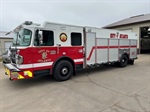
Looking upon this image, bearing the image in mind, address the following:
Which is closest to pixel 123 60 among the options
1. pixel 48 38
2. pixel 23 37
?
pixel 48 38

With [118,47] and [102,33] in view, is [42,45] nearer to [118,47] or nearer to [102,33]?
[102,33]

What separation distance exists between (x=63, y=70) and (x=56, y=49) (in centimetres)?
96

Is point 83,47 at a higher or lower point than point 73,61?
higher

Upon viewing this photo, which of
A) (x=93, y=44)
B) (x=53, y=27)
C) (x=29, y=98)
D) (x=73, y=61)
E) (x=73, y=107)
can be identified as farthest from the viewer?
(x=93, y=44)

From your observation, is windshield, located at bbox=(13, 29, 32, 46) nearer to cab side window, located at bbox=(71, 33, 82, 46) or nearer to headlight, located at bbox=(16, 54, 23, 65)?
headlight, located at bbox=(16, 54, 23, 65)

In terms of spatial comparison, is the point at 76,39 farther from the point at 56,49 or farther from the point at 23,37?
the point at 23,37

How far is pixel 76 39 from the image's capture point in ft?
19.5

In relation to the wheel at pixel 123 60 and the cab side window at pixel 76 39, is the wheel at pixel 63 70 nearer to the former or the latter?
the cab side window at pixel 76 39

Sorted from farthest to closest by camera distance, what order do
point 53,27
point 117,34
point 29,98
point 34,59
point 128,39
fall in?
1. point 128,39
2. point 117,34
3. point 53,27
4. point 34,59
5. point 29,98

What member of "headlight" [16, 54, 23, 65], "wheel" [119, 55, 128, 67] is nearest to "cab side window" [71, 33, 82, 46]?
"headlight" [16, 54, 23, 65]

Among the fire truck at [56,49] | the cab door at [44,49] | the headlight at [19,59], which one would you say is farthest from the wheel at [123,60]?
the headlight at [19,59]

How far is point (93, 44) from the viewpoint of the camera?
648 centimetres

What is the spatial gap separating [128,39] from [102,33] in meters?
2.81

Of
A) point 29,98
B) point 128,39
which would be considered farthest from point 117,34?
point 29,98
